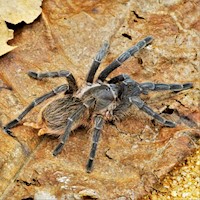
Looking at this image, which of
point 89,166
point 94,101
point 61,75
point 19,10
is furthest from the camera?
point 19,10

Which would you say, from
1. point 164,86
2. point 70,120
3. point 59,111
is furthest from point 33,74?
point 164,86

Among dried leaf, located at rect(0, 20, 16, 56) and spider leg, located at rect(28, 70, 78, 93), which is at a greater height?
dried leaf, located at rect(0, 20, 16, 56)

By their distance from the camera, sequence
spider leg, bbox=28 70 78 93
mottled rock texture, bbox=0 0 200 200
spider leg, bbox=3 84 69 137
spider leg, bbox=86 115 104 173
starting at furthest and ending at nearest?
spider leg, bbox=28 70 78 93 < spider leg, bbox=3 84 69 137 < spider leg, bbox=86 115 104 173 < mottled rock texture, bbox=0 0 200 200

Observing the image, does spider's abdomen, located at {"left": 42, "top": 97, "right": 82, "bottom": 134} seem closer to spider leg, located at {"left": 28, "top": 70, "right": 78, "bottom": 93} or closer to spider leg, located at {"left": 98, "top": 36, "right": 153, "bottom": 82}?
spider leg, located at {"left": 28, "top": 70, "right": 78, "bottom": 93}

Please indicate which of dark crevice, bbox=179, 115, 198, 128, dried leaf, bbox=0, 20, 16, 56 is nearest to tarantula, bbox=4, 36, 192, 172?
dark crevice, bbox=179, 115, 198, 128

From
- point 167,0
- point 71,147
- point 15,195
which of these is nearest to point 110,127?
point 71,147

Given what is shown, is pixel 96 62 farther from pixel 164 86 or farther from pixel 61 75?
pixel 164 86

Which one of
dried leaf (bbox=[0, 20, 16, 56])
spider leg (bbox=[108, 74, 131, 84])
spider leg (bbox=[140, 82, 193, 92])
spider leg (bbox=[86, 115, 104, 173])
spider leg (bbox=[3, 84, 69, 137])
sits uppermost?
dried leaf (bbox=[0, 20, 16, 56])

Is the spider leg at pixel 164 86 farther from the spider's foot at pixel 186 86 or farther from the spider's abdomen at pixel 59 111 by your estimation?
the spider's abdomen at pixel 59 111
